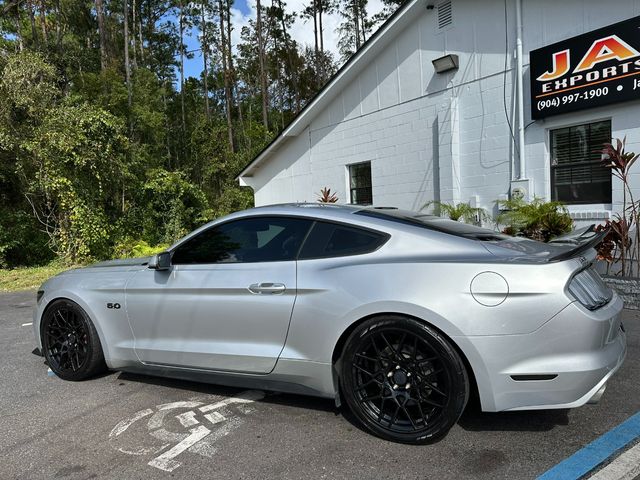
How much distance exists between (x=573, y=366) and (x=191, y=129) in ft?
103

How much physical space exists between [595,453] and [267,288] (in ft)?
7.17

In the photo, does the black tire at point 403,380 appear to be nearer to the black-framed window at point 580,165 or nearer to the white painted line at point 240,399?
the white painted line at point 240,399

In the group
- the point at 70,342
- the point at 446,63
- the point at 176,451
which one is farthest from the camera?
the point at 446,63

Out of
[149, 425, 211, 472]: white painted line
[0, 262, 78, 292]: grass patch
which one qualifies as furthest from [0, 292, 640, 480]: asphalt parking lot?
[0, 262, 78, 292]: grass patch

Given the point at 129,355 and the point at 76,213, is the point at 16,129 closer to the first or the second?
the point at 76,213

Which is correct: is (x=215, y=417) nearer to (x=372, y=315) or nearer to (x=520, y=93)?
(x=372, y=315)

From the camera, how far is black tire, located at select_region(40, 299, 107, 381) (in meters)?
4.06

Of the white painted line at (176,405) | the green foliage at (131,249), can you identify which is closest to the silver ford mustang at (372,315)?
the white painted line at (176,405)

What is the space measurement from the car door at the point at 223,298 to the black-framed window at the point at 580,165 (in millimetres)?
6327

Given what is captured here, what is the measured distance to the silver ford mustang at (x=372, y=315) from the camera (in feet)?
8.59

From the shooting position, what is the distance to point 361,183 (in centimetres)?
1209

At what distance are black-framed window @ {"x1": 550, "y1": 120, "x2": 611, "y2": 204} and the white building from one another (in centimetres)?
2

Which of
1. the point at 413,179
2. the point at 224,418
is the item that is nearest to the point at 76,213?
the point at 413,179

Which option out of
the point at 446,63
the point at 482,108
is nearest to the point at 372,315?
the point at 482,108
